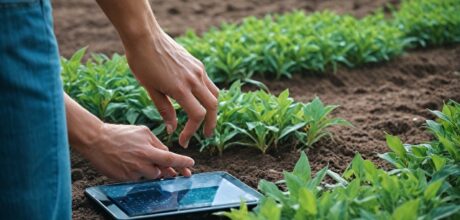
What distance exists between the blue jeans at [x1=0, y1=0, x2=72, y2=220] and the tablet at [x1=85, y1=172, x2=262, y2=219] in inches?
15.9

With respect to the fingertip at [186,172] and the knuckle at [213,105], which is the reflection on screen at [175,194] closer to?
the fingertip at [186,172]

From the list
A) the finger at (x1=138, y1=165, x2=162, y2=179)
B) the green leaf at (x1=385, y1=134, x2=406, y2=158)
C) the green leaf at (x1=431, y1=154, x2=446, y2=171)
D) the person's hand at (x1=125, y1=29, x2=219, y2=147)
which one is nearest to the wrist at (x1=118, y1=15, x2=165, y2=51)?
the person's hand at (x1=125, y1=29, x2=219, y2=147)

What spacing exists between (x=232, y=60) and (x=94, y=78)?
93 cm

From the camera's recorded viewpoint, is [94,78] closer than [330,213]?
No

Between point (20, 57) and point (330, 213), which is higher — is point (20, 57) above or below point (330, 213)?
above

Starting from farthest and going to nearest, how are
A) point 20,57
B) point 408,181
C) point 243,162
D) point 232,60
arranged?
1. point 232,60
2. point 243,162
3. point 408,181
4. point 20,57

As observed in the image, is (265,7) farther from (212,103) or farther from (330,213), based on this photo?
(330,213)

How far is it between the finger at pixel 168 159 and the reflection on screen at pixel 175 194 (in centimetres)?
8

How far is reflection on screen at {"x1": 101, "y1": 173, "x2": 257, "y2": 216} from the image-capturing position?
2506mm

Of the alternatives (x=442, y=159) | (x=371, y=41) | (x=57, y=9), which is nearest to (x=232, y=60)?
(x=371, y=41)

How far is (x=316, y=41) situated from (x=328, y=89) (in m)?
0.45

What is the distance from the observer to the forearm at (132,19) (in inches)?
101

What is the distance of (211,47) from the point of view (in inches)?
177

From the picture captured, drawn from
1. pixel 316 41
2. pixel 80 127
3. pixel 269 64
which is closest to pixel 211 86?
pixel 80 127
